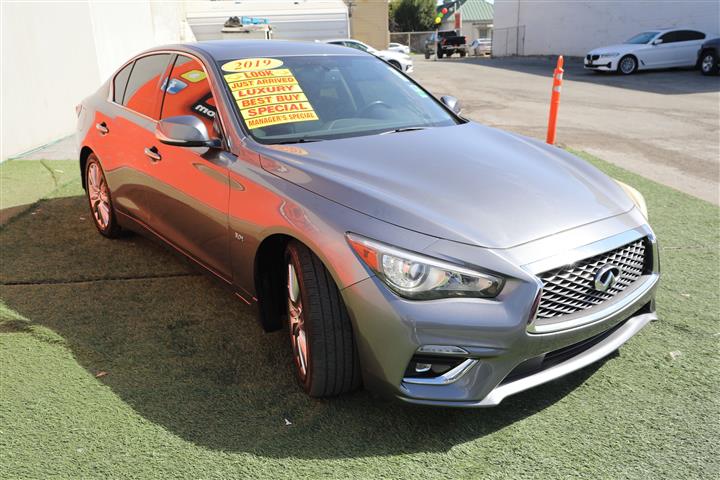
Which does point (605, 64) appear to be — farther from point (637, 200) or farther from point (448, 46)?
point (448, 46)

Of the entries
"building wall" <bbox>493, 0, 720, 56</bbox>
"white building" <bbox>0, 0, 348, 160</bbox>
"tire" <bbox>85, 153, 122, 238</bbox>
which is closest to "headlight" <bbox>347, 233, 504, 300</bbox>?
"tire" <bbox>85, 153, 122, 238</bbox>

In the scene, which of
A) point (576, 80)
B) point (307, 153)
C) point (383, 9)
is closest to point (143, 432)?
point (307, 153)

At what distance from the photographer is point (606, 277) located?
2572 millimetres

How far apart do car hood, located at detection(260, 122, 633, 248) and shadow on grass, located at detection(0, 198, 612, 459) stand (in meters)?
0.78

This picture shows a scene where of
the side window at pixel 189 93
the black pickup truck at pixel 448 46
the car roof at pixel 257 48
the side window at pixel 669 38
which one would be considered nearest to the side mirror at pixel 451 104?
the car roof at pixel 257 48

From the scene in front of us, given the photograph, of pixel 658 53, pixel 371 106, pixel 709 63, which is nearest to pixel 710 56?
pixel 709 63

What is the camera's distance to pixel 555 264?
2393 millimetres

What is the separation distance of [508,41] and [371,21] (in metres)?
10.6

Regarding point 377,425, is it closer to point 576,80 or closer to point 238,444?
point 238,444

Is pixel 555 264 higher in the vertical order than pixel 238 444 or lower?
higher

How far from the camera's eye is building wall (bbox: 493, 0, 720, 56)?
1030 inches

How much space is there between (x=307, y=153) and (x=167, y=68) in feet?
5.06

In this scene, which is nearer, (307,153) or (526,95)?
(307,153)

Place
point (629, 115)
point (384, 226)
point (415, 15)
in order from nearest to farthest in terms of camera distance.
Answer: point (384, 226), point (629, 115), point (415, 15)
